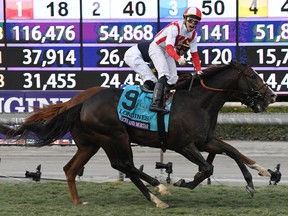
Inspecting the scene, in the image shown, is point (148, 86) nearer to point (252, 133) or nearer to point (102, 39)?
point (102, 39)

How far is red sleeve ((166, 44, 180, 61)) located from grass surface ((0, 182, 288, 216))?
4.90 ft

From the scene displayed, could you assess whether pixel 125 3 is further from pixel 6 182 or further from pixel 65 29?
pixel 6 182

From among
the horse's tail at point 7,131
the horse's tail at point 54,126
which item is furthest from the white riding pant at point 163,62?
the horse's tail at point 7,131

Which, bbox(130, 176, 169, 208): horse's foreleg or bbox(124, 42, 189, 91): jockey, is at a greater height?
bbox(124, 42, 189, 91): jockey

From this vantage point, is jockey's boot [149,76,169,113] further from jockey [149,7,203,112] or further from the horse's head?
the horse's head

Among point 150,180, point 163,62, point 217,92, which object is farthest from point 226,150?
point 163,62

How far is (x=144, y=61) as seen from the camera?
9.02 meters

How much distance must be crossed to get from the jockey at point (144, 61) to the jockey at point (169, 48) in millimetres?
130

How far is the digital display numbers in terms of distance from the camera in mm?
13656

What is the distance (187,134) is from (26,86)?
6373 millimetres

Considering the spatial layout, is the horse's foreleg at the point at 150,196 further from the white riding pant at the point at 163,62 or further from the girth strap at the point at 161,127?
the white riding pant at the point at 163,62

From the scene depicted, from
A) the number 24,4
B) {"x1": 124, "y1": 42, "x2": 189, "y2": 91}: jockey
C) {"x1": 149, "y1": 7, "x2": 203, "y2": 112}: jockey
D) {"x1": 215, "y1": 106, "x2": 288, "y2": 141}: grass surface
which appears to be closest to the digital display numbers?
the number 24,4

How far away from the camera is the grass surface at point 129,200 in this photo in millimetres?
7875

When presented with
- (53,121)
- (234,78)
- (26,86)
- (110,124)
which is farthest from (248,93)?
(26,86)
